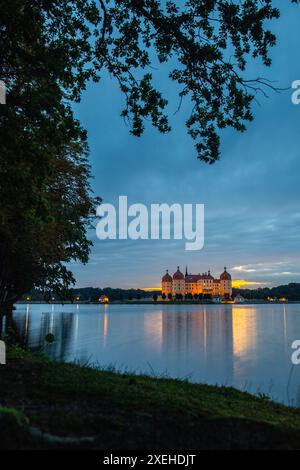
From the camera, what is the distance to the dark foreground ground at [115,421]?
5.18 metres

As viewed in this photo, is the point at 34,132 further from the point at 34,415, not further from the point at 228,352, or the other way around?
the point at 228,352

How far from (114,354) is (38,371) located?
30.4 m

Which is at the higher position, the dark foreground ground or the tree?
the tree

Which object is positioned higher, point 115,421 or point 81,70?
point 81,70

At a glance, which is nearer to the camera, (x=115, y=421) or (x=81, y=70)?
(x=115, y=421)

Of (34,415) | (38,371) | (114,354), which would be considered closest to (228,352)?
(114,354)

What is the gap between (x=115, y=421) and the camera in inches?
233

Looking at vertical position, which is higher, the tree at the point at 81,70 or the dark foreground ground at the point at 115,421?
the tree at the point at 81,70

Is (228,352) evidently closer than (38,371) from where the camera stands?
No

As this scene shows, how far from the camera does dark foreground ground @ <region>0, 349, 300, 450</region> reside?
5176 millimetres

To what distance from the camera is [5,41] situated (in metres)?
10.5

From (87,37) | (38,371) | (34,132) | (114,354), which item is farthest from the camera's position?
(114,354)
